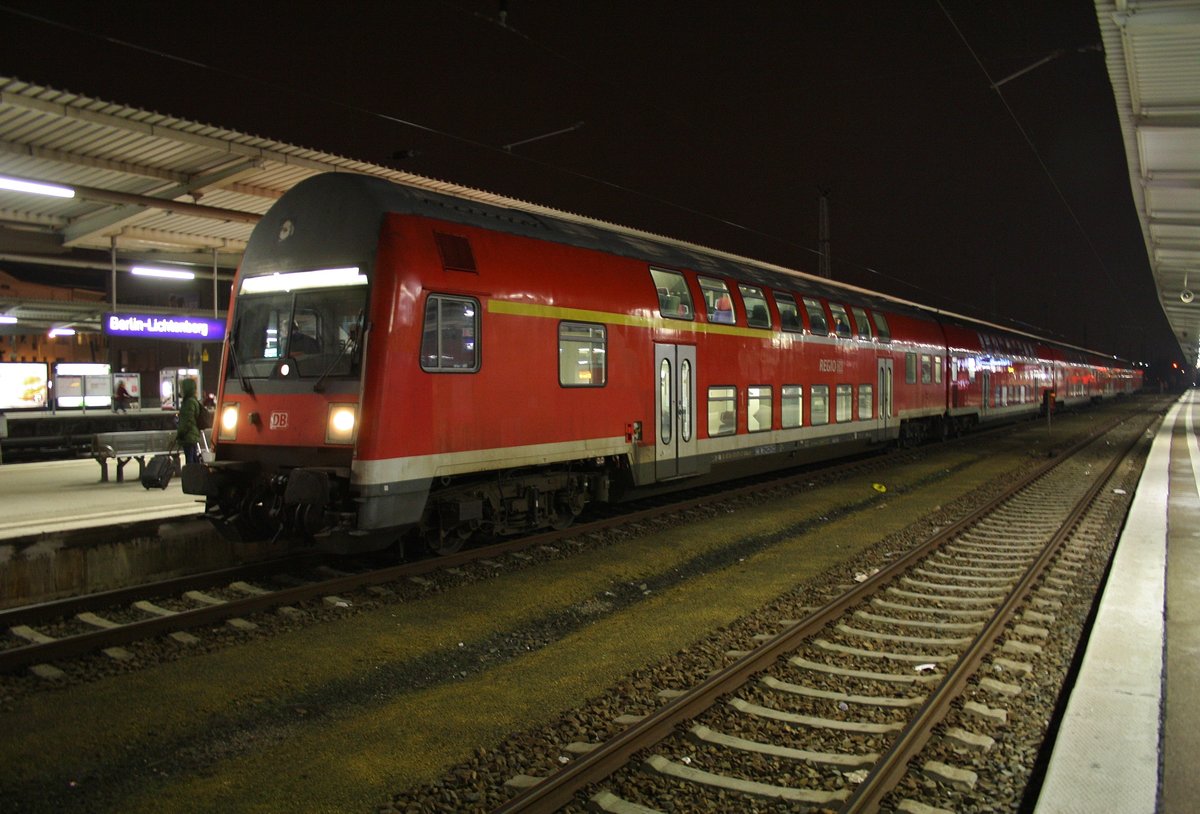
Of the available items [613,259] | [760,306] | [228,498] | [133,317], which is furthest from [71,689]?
[133,317]

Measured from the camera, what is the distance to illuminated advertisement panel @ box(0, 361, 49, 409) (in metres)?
19.9

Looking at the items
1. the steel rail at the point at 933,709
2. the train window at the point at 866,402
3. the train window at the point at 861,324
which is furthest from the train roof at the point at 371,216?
the train window at the point at 866,402

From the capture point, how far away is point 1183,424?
122 feet

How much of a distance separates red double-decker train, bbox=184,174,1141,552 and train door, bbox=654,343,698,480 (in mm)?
29

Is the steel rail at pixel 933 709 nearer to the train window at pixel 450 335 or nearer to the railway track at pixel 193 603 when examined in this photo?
the railway track at pixel 193 603

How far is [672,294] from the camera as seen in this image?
468 inches

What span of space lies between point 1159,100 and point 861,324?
7.65 m

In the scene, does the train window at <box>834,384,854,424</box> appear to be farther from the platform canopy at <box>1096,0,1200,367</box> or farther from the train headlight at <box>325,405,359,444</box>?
the train headlight at <box>325,405,359,444</box>

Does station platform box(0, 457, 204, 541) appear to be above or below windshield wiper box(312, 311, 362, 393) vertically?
below

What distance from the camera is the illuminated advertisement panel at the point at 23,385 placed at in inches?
783

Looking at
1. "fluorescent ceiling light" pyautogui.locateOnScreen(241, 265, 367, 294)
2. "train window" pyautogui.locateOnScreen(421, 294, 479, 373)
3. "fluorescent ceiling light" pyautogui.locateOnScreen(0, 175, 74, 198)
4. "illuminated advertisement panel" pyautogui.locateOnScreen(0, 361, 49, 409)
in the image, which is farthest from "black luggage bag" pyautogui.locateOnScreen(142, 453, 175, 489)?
"illuminated advertisement panel" pyautogui.locateOnScreen(0, 361, 49, 409)

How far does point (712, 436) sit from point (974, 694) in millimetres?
7421

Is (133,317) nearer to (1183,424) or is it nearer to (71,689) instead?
(71,689)

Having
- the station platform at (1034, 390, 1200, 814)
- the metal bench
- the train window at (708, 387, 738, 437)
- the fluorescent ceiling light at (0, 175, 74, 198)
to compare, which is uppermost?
the fluorescent ceiling light at (0, 175, 74, 198)
